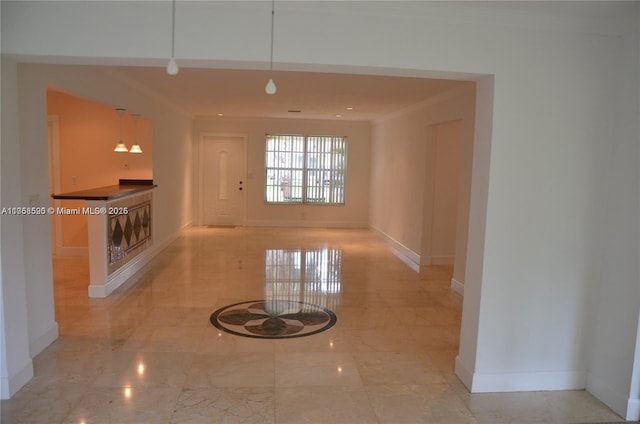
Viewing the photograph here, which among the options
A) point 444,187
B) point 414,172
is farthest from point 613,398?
point 414,172

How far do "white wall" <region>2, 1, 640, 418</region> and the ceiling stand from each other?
1.77 metres

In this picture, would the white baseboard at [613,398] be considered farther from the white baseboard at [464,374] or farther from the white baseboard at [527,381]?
the white baseboard at [464,374]

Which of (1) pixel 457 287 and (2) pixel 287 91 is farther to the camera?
(2) pixel 287 91

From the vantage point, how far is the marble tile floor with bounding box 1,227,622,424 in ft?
9.51

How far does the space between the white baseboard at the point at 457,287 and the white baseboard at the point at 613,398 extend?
232cm

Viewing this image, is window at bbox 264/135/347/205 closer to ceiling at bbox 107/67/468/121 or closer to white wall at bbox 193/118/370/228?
white wall at bbox 193/118/370/228

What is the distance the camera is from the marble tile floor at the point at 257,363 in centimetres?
290

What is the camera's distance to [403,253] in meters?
7.71

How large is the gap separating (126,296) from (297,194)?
5.81m

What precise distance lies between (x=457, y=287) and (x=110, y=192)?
4.22 m

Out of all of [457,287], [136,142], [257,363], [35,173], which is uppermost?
[136,142]

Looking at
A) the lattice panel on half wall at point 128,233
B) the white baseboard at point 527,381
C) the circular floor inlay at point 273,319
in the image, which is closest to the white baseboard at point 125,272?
the lattice panel on half wall at point 128,233

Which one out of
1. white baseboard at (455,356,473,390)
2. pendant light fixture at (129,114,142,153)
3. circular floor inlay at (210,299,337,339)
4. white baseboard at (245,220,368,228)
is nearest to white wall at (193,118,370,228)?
white baseboard at (245,220,368,228)

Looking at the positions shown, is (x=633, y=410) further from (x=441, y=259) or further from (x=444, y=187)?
(x=444, y=187)
